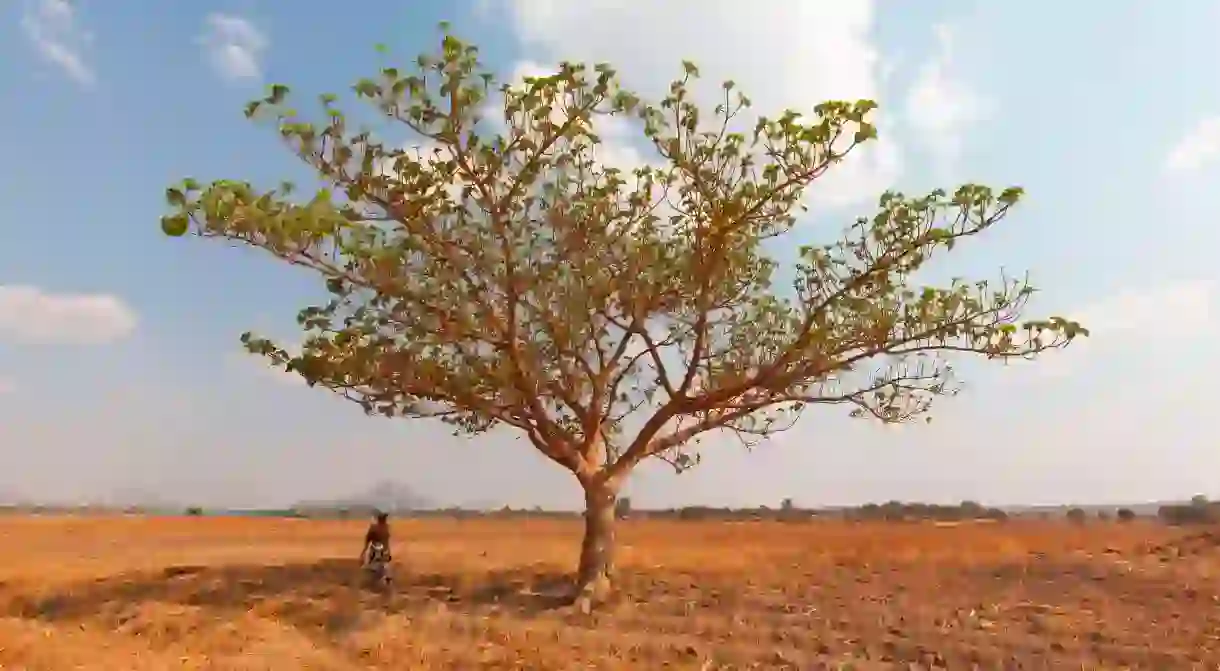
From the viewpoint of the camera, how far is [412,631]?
1606 centimetres

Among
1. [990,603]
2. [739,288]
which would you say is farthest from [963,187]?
[990,603]

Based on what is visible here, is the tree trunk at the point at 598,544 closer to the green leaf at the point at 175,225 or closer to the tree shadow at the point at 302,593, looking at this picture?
the tree shadow at the point at 302,593

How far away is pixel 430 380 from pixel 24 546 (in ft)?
95.4

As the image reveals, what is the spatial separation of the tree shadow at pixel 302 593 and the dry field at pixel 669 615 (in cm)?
6

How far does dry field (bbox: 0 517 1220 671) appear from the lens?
14.1 metres

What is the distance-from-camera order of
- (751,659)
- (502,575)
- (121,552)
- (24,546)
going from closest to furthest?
(751,659), (502,575), (121,552), (24,546)

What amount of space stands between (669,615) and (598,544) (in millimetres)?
1864

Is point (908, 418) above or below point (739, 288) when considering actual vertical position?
below

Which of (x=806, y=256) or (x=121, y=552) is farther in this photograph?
(x=121, y=552)

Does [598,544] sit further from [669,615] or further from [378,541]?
[378,541]

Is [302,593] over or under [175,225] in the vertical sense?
under

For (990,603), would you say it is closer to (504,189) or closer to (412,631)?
(412,631)

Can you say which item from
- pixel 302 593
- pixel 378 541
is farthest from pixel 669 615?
pixel 302 593

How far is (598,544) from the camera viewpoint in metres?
17.7
